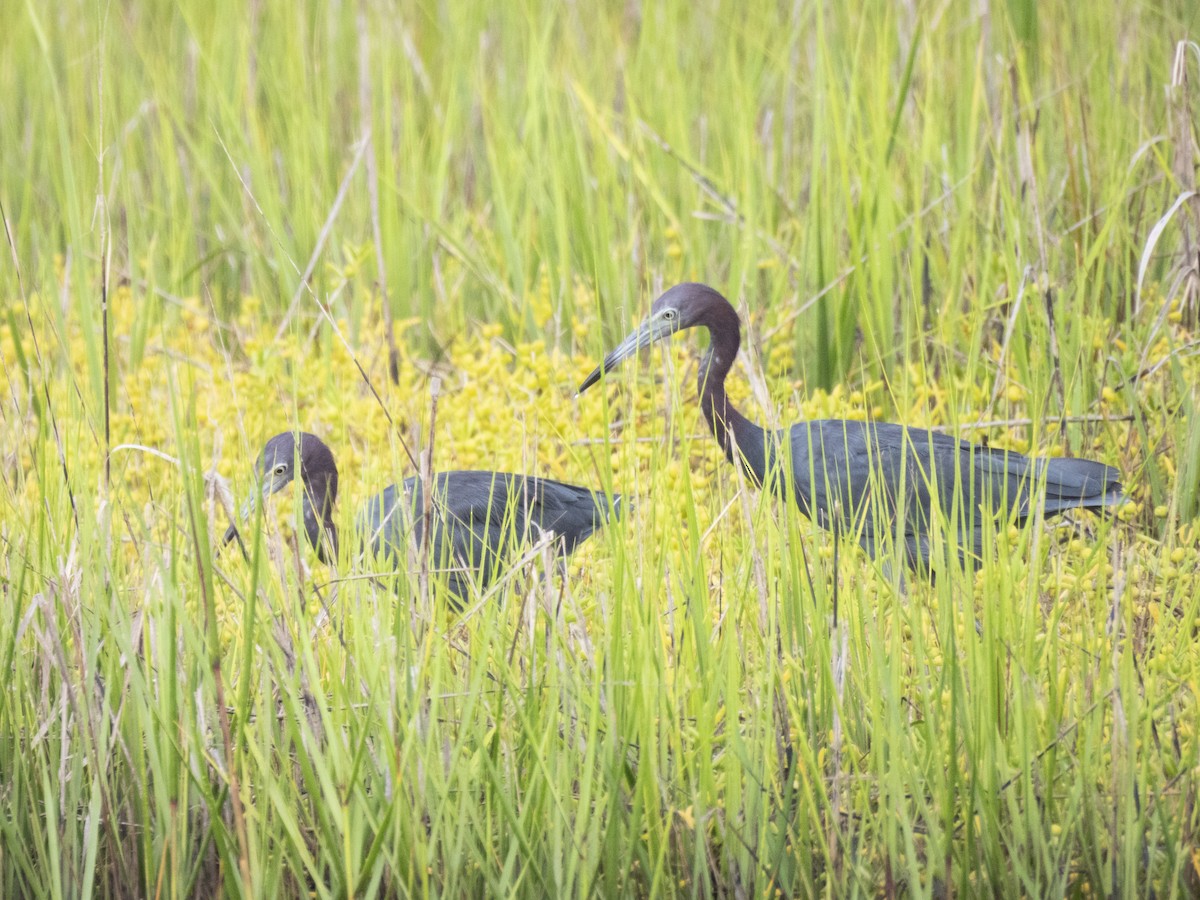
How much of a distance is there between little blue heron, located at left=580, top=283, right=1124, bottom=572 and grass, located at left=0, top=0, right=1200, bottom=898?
0.11 metres

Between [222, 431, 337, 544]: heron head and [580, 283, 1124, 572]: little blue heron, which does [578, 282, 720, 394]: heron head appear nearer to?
[580, 283, 1124, 572]: little blue heron

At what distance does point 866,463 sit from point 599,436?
750mm

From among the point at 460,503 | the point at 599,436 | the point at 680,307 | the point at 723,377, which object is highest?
the point at 680,307

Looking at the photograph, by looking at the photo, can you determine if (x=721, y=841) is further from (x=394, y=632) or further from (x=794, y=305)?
(x=794, y=305)

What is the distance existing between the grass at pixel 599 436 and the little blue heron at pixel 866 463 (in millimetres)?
106

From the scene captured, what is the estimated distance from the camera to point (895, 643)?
2.01 meters

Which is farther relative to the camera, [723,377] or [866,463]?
→ [723,377]

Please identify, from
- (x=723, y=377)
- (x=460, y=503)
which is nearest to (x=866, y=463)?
(x=723, y=377)

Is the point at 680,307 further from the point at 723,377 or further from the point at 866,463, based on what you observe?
the point at 866,463

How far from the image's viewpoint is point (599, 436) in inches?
143

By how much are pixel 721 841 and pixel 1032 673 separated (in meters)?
0.51

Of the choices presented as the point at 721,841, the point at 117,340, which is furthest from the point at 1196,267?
the point at 117,340

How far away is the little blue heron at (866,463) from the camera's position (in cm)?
292

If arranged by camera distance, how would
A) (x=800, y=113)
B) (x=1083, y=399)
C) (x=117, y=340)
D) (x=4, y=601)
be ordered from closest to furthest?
(x=4, y=601), (x=1083, y=399), (x=117, y=340), (x=800, y=113)
